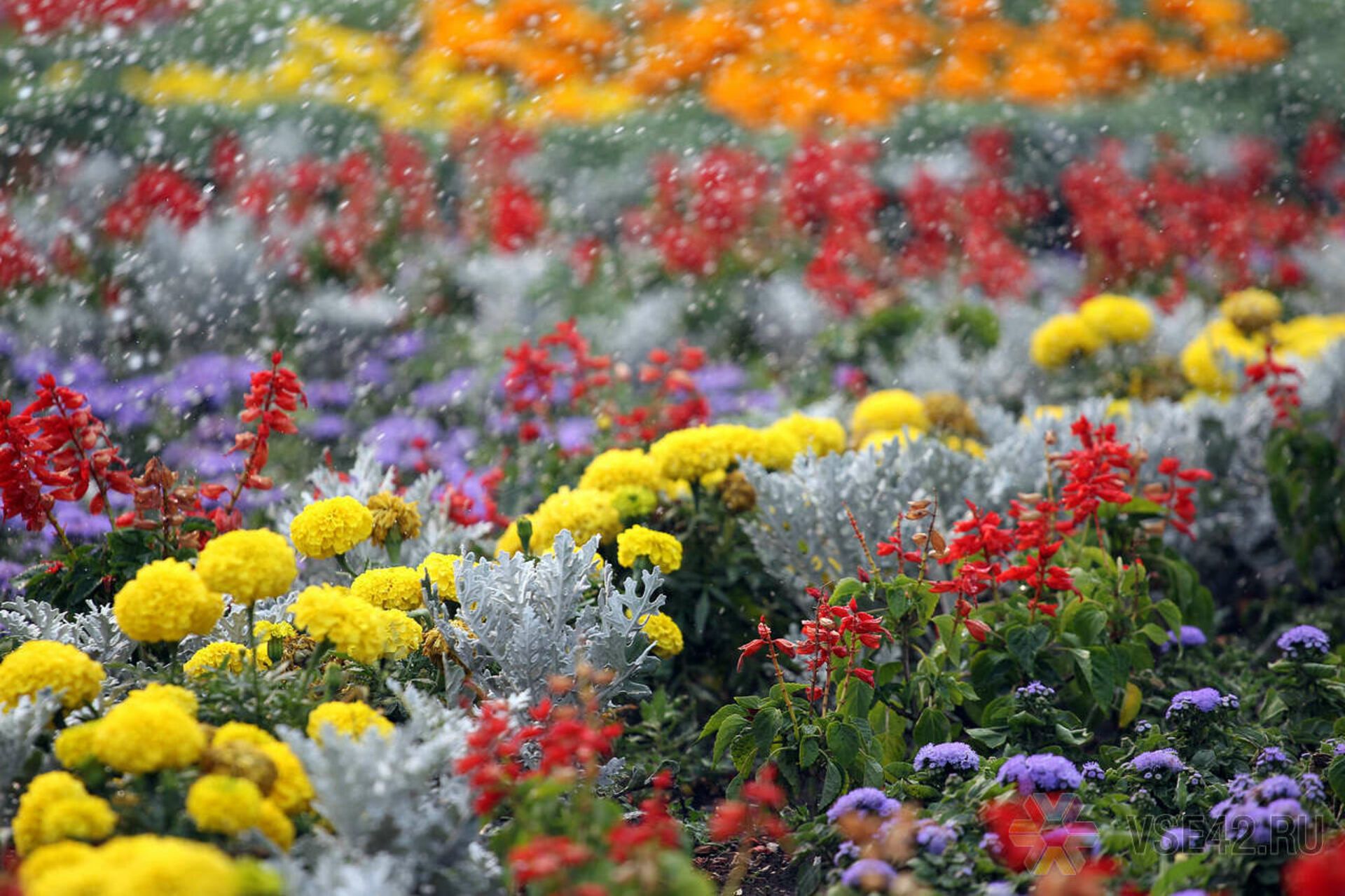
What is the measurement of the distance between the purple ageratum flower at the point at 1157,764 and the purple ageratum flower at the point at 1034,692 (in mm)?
180

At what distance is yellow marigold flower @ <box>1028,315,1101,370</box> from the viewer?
3.62 meters

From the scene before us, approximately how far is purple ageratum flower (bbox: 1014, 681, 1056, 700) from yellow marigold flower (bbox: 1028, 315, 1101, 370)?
1.90m

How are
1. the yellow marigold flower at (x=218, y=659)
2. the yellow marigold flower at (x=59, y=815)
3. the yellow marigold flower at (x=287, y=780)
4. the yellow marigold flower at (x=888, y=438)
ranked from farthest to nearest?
the yellow marigold flower at (x=888, y=438), the yellow marigold flower at (x=218, y=659), the yellow marigold flower at (x=287, y=780), the yellow marigold flower at (x=59, y=815)

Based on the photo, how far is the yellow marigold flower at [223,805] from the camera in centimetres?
123

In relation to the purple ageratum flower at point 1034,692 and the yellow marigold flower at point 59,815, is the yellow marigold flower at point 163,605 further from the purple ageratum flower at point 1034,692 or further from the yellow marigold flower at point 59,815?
the purple ageratum flower at point 1034,692

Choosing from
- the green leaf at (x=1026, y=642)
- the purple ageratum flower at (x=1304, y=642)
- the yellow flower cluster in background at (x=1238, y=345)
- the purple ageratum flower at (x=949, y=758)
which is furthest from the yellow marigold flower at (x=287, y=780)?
the yellow flower cluster in background at (x=1238, y=345)

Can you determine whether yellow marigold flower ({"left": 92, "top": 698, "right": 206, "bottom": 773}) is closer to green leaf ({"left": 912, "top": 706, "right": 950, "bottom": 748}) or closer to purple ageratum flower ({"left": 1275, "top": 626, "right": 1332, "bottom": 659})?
green leaf ({"left": 912, "top": 706, "right": 950, "bottom": 748})

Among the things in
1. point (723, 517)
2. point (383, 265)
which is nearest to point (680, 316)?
point (383, 265)

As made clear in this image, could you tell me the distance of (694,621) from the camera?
91.4 inches

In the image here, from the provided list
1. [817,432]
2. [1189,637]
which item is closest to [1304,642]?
[1189,637]

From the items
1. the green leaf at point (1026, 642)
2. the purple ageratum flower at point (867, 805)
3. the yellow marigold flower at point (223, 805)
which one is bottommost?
the green leaf at point (1026, 642)

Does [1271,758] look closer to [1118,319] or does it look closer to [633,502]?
[633,502]

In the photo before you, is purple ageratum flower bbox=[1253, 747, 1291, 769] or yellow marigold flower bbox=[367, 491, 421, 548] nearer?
purple ageratum flower bbox=[1253, 747, 1291, 769]

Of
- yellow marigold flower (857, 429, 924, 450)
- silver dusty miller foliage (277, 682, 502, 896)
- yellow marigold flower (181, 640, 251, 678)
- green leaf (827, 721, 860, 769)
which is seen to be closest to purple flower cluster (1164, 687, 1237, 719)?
green leaf (827, 721, 860, 769)
